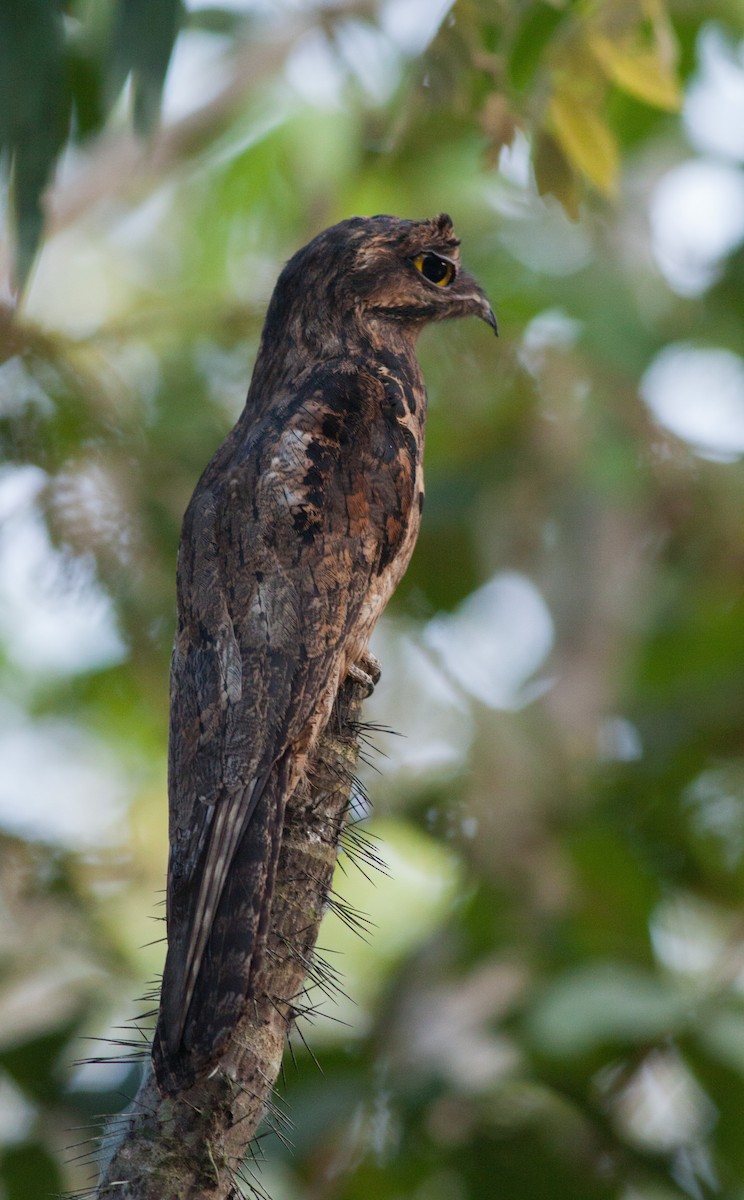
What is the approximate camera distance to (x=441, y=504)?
27.1ft

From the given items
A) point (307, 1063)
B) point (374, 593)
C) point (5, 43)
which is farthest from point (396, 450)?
point (307, 1063)

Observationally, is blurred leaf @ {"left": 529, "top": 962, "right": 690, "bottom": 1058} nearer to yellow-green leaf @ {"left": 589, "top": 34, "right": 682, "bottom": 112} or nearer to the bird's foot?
the bird's foot

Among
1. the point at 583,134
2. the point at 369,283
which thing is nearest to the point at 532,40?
the point at 583,134

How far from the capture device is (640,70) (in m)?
4.29

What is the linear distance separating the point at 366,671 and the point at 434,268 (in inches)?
48.6

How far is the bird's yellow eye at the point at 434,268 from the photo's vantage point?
11.0ft

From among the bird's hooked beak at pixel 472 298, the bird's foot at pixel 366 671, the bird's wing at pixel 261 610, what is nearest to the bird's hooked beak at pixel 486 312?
the bird's hooked beak at pixel 472 298

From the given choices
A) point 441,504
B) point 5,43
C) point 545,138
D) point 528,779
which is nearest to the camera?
point 5,43

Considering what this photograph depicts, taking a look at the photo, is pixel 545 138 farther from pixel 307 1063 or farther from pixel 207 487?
pixel 307 1063

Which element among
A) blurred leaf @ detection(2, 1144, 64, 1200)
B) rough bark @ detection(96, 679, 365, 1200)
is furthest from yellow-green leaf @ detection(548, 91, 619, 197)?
blurred leaf @ detection(2, 1144, 64, 1200)

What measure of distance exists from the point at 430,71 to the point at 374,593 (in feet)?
7.31

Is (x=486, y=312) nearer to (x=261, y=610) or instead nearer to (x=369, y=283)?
(x=369, y=283)

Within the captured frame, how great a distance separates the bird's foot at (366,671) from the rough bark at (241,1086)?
0.31 meters

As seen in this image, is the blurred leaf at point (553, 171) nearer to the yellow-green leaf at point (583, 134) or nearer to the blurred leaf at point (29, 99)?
the yellow-green leaf at point (583, 134)
